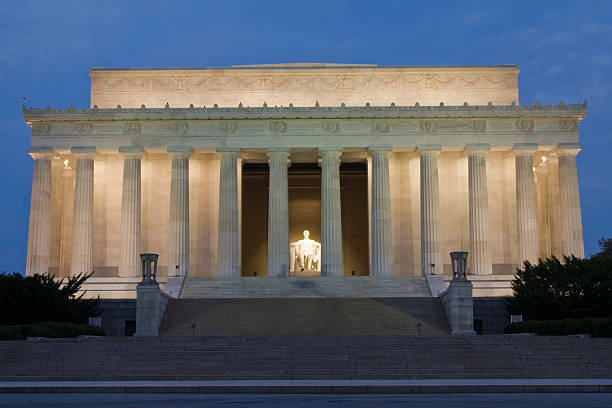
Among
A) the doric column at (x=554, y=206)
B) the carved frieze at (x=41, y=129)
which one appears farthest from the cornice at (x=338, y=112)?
the doric column at (x=554, y=206)

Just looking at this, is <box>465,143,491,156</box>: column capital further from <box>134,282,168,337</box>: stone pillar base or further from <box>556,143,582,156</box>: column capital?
<box>134,282,168,337</box>: stone pillar base

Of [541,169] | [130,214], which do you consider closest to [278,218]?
[130,214]

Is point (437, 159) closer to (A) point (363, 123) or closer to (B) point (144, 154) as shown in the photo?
(A) point (363, 123)

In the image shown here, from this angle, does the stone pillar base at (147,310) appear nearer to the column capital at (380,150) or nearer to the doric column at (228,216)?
the doric column at (228,216)

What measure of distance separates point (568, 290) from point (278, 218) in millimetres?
22924

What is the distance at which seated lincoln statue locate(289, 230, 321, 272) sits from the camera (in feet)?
213

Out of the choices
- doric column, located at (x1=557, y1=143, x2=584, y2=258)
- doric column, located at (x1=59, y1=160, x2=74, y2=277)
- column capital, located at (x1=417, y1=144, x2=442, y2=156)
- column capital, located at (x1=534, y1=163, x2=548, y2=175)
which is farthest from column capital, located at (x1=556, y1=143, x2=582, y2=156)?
doric column, located at (x1=59, y1=160, x2=74, y2=277)

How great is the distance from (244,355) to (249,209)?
4065cm

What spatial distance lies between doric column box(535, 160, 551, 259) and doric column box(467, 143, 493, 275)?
5896mm

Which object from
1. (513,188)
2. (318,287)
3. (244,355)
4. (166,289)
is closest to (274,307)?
(318,287)

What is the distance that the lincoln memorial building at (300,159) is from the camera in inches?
2234

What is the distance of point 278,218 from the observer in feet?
187

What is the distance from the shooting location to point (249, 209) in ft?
232

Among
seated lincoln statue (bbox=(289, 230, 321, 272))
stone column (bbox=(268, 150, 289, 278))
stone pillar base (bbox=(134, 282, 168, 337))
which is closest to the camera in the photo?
stone pillar base (bbox=(134, 282, 168, 337))
